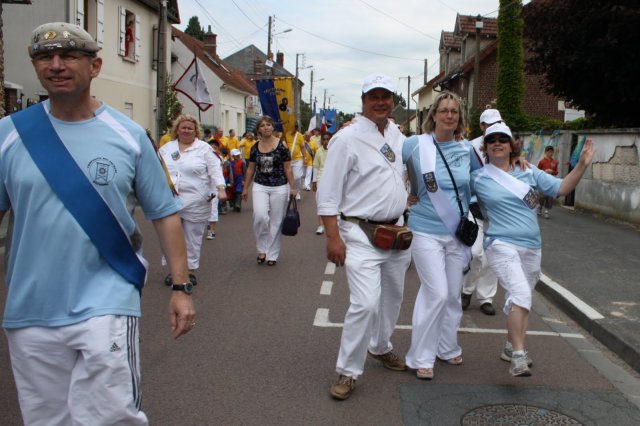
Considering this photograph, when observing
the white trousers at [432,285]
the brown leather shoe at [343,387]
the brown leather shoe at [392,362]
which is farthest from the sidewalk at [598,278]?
the brown leather shoe at [343,387]

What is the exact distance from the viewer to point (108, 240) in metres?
2.72

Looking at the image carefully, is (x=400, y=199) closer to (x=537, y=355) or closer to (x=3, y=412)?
(x=537, y=355)

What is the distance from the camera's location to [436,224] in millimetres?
4980

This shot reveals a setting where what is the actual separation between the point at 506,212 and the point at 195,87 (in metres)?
15.4

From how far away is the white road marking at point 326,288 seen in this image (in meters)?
7.93

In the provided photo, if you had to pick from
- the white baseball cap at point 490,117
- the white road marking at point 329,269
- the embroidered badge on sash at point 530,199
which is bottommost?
the white road marking at point 329,269

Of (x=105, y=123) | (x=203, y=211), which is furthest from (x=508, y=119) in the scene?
(x=105, y=123)

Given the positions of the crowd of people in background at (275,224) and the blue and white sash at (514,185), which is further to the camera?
the blue and white sash at (514,185)

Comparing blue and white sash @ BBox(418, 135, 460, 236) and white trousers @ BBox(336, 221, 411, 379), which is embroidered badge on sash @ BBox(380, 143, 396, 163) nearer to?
blue and white sash @ BBox(418, 135, 460, 236)

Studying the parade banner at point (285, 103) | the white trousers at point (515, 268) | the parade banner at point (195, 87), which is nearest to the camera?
the white trousers at point (515, 268)

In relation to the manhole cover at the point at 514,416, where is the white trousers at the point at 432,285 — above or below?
above

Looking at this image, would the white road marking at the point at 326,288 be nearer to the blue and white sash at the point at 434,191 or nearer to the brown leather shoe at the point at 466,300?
the brown leather shoe at the point at 466,300

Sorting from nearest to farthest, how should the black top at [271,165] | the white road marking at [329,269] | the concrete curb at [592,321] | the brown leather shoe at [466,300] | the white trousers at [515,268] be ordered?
the white trousers at [515,268] → the concrete curb at [592,321] → the brown leather shoe at [466,300] → the white road marking at [329,269] → the black top at [271,165]

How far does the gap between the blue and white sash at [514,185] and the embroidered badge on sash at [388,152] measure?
86 centimetres
